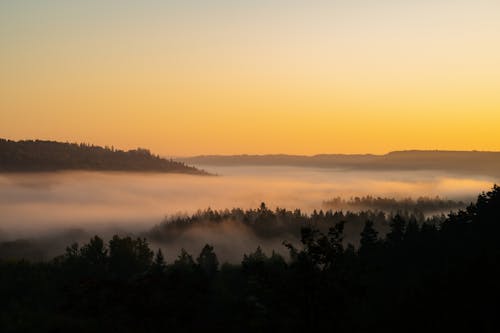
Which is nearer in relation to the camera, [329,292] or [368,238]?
[329,292]

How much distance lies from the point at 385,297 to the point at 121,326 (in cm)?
3804

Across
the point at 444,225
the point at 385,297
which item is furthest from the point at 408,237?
the point at 385,297

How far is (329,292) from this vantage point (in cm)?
3516

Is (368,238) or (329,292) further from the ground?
(329,292)

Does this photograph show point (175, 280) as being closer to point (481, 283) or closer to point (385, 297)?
point (481, 283)

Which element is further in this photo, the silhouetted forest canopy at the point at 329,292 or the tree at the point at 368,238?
the tree at the point at 368,238

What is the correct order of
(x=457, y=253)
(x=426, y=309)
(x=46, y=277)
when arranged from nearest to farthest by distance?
(x=426, y=309) < (x=457, y=253) < (x=46, y=277)

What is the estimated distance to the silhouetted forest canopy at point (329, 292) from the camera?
35.5 m

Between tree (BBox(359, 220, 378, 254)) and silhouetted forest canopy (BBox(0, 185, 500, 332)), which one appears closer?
silhouetted forest canopy (BBox(0, 185, 500, 332))

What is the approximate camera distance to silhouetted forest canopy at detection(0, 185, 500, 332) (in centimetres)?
3553

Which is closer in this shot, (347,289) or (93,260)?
(347,289)

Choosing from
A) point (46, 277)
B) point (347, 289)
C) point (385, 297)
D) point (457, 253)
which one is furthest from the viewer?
point (46, 277)

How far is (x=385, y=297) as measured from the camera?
7750cm

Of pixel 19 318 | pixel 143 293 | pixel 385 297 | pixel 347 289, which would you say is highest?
pixel 347 289
